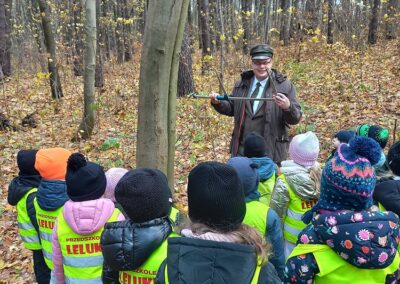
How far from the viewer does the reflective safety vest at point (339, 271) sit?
189cm

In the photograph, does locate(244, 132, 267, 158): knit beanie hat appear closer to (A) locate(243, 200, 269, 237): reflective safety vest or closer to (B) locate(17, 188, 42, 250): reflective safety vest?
(A) locate(243, 200, 269, 237): reflective safety vest

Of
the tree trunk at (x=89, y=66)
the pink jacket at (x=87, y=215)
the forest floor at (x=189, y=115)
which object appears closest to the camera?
the pink jacket at (x=87, y=215)

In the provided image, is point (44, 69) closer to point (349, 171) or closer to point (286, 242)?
point (286, 242)

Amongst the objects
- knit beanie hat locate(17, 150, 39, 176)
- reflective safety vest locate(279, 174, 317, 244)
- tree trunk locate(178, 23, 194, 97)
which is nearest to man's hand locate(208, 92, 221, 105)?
→ reflective safety vest locate(279, 174, 317, 244)

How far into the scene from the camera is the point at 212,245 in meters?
1.39

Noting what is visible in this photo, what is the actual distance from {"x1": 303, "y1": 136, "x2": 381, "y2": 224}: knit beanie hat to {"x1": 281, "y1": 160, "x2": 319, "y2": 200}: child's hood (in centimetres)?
94

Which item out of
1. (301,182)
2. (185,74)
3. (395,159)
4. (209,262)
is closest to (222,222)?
(209,262)

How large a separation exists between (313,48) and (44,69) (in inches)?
383

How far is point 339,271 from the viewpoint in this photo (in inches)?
75.2

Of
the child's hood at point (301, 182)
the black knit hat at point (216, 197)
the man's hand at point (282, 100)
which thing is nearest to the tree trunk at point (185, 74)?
the man's hand at point (282, 100)

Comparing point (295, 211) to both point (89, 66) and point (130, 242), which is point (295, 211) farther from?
point (89, 66)

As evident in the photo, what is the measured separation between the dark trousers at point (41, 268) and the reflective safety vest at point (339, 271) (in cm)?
245

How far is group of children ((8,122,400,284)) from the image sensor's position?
152 centimetres

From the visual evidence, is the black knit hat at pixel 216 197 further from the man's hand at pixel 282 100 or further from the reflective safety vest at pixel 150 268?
the man's hand at pixel 282 100
